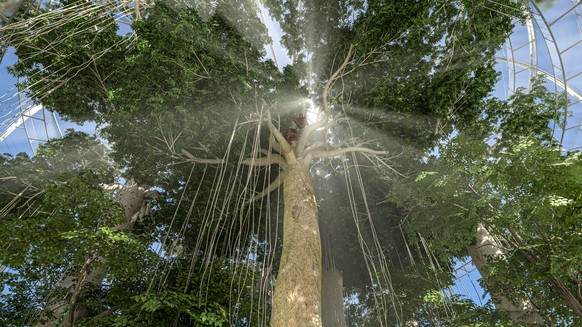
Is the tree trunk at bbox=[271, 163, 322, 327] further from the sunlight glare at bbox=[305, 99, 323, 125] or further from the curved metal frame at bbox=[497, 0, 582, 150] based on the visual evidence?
the curved metal frame at bbox=[497, 0, 582, 150]

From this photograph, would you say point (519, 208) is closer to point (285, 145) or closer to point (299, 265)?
point (299, 265)

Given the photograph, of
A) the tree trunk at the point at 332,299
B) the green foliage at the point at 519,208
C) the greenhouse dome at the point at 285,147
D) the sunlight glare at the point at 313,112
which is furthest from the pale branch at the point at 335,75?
the tree trunk at the point at 332,299

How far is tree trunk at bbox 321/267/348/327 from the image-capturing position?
6.52 m

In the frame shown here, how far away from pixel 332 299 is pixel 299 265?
13.0ft

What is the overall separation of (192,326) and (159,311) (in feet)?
1.75

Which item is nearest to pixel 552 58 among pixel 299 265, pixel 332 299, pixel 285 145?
pixel 285 145

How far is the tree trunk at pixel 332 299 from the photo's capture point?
21.4ft

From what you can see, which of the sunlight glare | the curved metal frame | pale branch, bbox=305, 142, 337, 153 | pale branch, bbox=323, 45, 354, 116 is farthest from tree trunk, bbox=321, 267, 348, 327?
the curved metal frame

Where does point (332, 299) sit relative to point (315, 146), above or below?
below

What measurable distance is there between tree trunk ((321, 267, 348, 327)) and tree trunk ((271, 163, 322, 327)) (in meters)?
3.35

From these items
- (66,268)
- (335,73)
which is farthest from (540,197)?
(66,268)

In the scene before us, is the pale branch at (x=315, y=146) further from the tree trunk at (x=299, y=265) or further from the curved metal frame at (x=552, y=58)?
the curved metal frame at (x=552, y=58)

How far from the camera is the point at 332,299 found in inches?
273

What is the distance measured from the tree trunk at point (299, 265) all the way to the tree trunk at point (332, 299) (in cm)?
335
